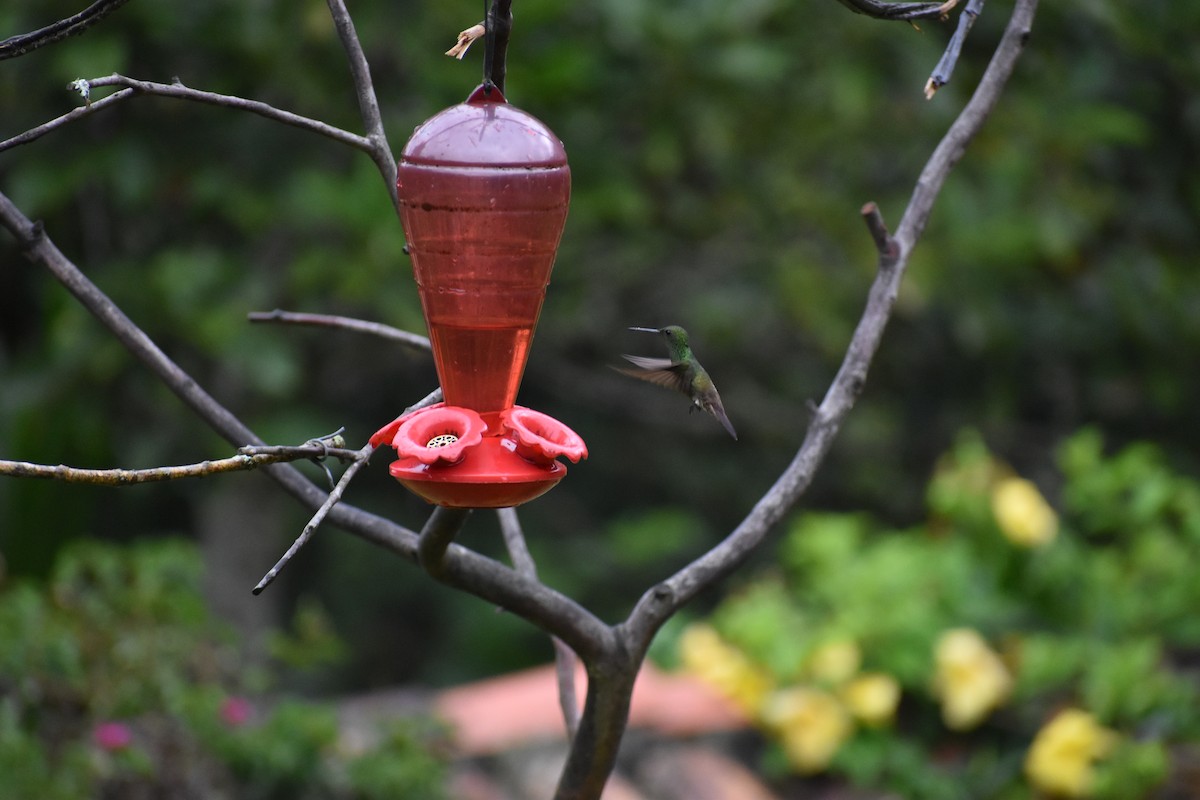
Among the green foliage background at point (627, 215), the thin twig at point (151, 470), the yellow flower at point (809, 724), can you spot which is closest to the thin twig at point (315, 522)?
the thin twig at point (151, 470)

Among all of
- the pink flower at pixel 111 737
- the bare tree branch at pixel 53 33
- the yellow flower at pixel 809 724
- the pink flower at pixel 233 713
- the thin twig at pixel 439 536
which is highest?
the bare tree branch at pixel 53 33

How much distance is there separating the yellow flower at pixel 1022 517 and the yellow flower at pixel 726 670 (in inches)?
32.7

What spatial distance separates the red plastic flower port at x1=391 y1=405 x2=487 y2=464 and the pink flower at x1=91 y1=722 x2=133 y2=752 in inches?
67.7

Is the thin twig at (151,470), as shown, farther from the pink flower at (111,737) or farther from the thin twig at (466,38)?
the pink flower at (111,737)

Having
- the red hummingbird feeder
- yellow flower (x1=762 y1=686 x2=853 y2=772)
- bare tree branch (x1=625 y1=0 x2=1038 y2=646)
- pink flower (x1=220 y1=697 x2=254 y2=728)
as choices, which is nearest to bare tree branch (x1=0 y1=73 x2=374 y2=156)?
the red hummingbird feeder

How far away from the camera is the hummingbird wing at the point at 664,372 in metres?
1.87

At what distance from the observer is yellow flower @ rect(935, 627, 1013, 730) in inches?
132

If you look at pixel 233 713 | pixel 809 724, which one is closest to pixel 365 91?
pixel 233 713

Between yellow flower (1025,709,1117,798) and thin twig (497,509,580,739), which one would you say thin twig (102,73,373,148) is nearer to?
thin twig (497,509,580,739)

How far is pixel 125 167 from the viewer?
362cm

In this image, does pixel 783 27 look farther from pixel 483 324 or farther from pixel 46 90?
pixel 483 324

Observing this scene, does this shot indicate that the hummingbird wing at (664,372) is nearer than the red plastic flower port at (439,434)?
No

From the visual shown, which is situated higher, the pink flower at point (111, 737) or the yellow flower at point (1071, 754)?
the pink flower at point (111, 737)

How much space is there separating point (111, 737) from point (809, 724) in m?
1.79
